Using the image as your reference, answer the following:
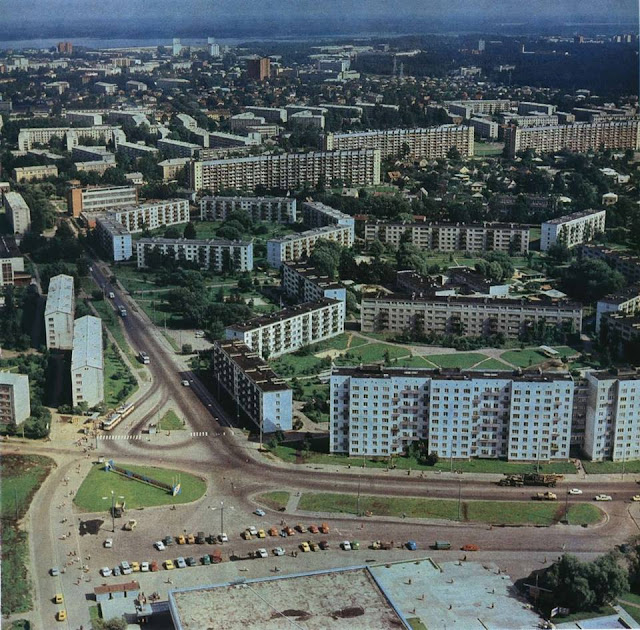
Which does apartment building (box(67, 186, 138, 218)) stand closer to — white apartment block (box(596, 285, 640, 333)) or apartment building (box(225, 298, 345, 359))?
apartment building (box(225, 298, 345, 359))

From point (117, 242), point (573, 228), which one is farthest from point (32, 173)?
point (573, 228)

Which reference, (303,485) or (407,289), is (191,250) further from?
(303,485)

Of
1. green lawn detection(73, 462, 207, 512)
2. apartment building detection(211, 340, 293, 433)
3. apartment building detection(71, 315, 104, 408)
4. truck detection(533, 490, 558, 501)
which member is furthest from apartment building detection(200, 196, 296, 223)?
truck detection(533, 490, 558, 501)

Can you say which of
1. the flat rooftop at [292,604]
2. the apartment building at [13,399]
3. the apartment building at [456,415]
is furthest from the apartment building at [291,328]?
the flat rooftop at [292,604]

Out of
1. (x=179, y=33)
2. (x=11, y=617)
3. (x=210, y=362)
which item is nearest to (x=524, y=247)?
(x=210, y=362)

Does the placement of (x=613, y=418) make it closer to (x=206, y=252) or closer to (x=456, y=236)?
(x=206, y=252)

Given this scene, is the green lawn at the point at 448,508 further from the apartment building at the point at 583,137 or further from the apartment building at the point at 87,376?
the apartment building at the point at 583,137
